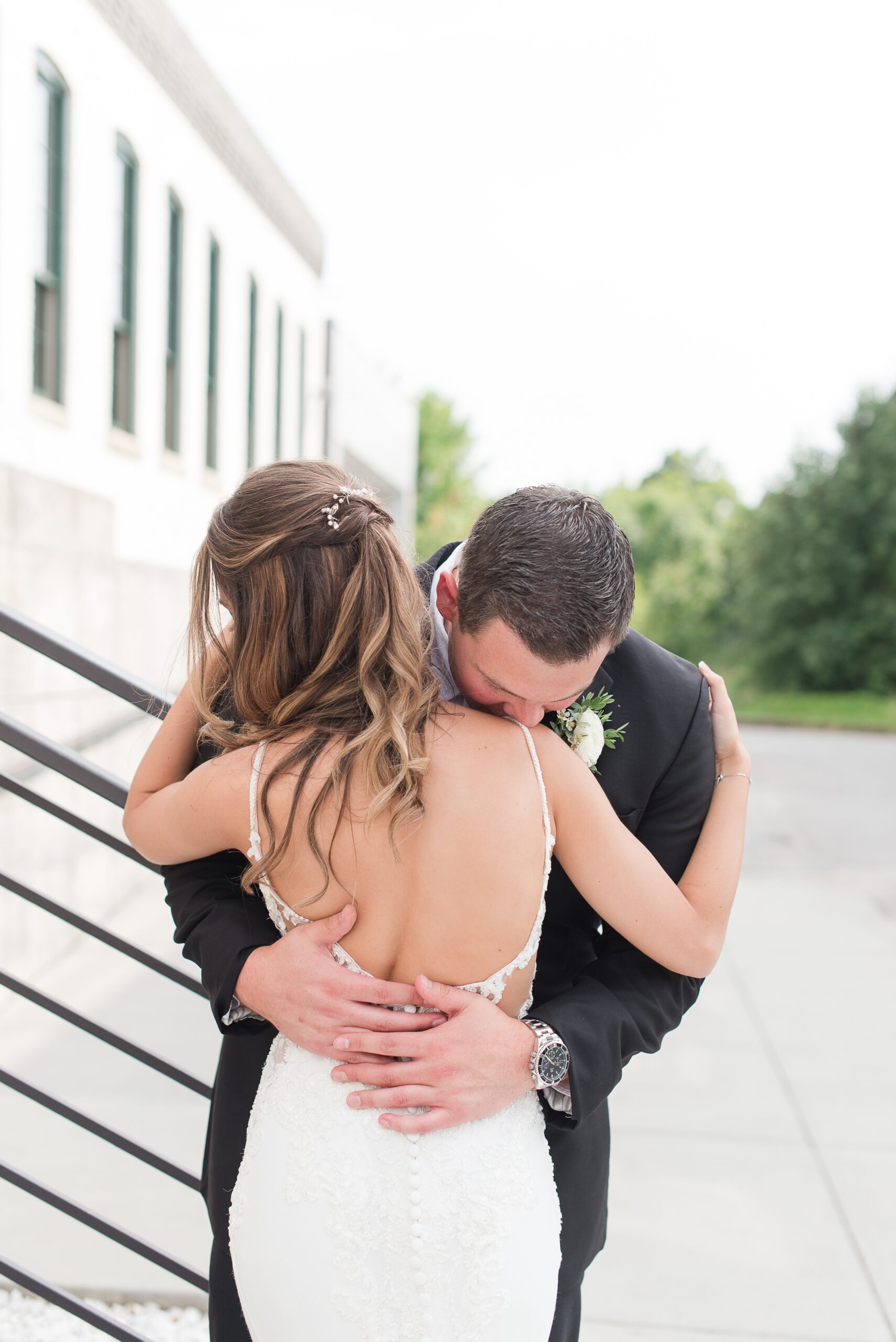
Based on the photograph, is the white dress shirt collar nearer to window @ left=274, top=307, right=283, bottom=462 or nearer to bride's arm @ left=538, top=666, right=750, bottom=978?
bride's arm @ left=538, top=666, right=750, bottom=978

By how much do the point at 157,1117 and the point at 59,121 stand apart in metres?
7.26

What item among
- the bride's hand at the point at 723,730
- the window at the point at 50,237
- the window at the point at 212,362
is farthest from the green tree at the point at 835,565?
the bride's hand at the point at 723,730

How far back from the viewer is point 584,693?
1.73 metres

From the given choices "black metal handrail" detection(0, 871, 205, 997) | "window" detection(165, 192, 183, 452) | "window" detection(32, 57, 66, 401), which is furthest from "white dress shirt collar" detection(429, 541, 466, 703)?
"window" detection(165, 192, 183, 452)

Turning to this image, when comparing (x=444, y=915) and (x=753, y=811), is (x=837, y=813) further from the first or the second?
(x=444, y=915)

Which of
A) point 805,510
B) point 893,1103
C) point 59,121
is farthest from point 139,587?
point 805,510

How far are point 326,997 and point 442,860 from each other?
0.25 meters

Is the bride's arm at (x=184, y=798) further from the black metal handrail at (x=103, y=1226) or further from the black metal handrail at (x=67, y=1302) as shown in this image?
the black metal handrail at (x=67, y=1302)

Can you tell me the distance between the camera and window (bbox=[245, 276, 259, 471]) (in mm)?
13547

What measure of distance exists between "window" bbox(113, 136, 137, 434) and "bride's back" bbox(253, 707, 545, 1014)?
8.94m

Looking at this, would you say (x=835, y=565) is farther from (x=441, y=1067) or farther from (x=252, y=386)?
(x=441, y=1067)

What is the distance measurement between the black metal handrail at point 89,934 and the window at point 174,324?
31.4ft

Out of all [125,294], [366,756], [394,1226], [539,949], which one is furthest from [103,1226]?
[125,294]

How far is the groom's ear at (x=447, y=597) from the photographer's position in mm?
1635
